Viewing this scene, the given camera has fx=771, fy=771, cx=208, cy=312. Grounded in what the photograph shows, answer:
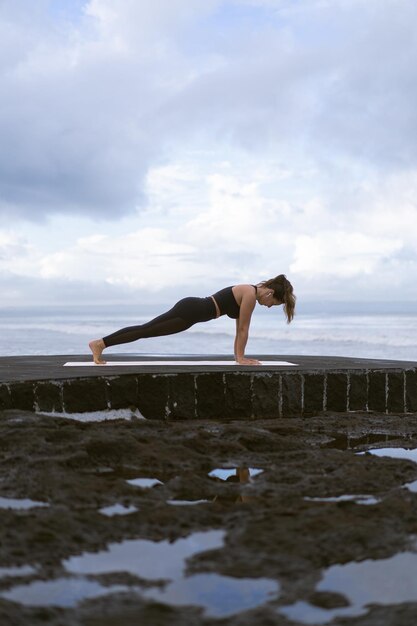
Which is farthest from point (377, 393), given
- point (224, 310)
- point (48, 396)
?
Result: point (48, 396)

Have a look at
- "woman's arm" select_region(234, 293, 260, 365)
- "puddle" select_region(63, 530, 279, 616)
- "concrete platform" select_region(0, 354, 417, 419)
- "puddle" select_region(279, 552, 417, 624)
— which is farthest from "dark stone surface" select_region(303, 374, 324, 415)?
"puddle" select_region(279, 552, 417, 624)

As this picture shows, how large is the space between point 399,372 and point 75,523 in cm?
464

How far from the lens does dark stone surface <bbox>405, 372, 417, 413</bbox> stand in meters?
6.77

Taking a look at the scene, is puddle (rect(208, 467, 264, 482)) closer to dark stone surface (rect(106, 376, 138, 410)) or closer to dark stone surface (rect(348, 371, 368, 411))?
dark stone surface (rect(106, 376, 138, 410))

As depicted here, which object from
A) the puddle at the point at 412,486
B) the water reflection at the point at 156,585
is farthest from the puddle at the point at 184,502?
the puddle at the point at 412,486

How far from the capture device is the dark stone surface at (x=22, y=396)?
18.2 feet

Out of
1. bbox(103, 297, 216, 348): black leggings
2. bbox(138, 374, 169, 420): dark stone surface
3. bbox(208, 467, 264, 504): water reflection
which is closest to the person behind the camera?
bbox(208, 467, 264, 504): water reflection

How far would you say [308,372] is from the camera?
6.39 metres

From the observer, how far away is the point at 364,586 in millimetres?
2115

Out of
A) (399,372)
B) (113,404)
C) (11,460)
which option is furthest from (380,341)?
(11,460)

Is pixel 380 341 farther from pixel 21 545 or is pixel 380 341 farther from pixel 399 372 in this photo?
pixel 21 545

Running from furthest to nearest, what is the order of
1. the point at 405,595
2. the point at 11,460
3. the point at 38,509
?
the point at 11,460, the point at 38,509, the point at 405,595

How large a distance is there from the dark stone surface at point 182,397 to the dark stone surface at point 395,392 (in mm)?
1784

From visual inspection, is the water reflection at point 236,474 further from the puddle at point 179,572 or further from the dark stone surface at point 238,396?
the dark stone surface at point 238,396
